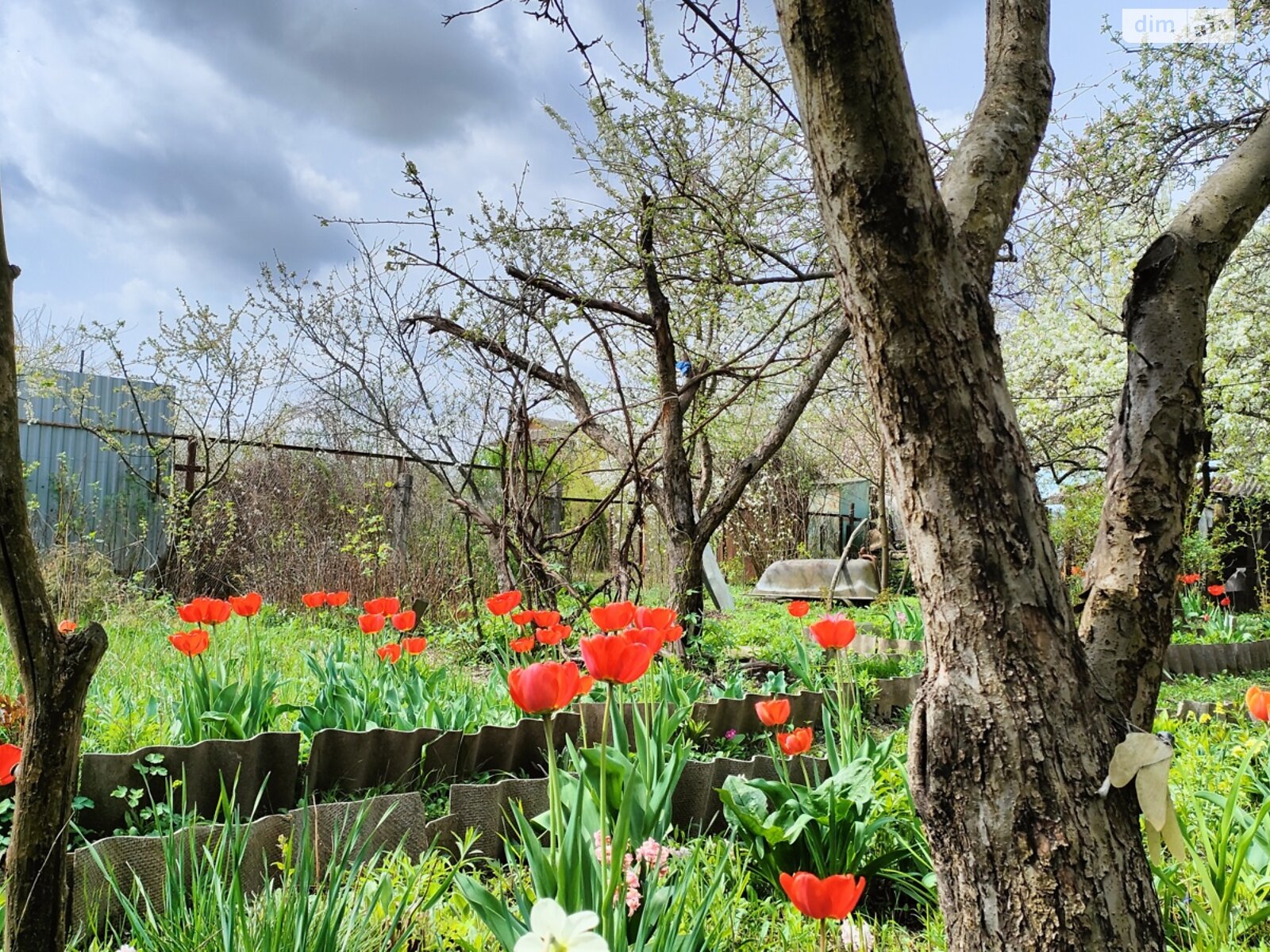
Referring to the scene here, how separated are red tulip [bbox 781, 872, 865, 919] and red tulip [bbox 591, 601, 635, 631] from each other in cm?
78

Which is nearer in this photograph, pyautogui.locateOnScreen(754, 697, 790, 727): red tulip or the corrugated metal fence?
pyautogui.locateOnScreen(754, 697, 790, 727): red tulip

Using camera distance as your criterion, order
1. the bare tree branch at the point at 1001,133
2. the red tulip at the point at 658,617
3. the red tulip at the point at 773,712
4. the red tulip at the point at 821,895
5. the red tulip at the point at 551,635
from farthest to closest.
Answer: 1. the red tulip at the point at 551,635
2. the red tulip at the point at 658,617
3. the red tulip at the point at 773,712
4. the bare tree branch at the point at 1001,133
5. the red tulip at the point at 821,895

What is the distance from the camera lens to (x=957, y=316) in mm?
1257

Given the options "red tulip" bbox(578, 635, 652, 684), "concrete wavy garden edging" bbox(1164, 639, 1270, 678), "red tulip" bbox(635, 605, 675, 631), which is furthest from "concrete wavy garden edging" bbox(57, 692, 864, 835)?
"concrete wavy garden edging" bbox(1164, 639, 1270, 678)

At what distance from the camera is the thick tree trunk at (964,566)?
115 cm

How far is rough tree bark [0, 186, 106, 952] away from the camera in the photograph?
83 centimetres

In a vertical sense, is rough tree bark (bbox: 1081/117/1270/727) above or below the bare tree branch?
below

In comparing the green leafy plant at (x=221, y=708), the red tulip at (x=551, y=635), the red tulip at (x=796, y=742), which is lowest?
the green leafy plant at (x=221, y=708)

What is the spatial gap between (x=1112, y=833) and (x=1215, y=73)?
20.4ft

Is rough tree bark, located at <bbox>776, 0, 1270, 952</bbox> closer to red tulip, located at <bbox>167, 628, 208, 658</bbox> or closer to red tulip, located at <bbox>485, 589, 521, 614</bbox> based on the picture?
red tulip, located at <bbox>485, 589, 521, 614</bbox>

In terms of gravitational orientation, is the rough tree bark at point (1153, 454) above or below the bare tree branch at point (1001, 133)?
below

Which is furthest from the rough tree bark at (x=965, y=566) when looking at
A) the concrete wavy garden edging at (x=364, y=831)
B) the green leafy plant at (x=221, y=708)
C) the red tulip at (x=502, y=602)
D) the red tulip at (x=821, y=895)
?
the green leafy plant at (x=221, y=708)

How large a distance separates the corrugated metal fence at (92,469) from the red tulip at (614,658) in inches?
333

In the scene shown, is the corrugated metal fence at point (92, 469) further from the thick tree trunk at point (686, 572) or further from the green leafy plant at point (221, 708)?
the green leafy plant at point (221, 708)
